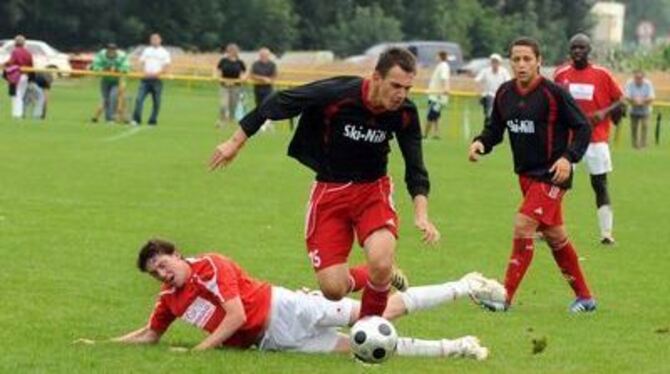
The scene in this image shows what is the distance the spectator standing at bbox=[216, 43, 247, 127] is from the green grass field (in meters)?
5.10

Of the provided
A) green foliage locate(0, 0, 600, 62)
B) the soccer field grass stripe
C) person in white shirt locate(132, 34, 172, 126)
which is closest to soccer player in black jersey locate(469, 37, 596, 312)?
the soccer field grass stripe

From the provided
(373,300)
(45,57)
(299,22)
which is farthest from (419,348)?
(299,22)

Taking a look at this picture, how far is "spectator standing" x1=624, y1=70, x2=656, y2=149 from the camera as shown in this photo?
3716 cm

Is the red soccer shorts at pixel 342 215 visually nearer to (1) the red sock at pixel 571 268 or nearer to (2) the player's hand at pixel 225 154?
(2) the player's hand at pixel 225 154

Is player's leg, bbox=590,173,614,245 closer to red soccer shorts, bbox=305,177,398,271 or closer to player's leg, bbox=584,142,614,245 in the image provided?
player's leg, bbox=584,142,614,245

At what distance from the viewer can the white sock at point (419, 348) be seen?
31.4 ft

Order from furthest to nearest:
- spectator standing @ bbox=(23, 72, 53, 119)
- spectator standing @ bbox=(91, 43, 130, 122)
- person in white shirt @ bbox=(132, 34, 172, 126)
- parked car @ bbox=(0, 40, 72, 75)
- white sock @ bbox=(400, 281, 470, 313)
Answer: parked car @ bbox=(0, 40, 72, 75) → spectator standing @ bbox=(23, 72, 53, 119) → spectator standing @ bbox=(91, 43, 130, 122) → person in white shirt @ bbox=(132, 34, 172, 126) → white sock @ bbox=(400, 281, 470, 313)

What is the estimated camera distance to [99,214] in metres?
18.1

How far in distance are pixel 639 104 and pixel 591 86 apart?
21.8 metres

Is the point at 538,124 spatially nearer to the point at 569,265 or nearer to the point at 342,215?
the point at 569,265

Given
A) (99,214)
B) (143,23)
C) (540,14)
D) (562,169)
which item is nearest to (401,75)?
(562,169)

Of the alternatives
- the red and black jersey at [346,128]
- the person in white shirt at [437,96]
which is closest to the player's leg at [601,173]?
the red and black jersey at [346,128]

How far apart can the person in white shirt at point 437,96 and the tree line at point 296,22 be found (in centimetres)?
3850

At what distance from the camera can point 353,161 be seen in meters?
9.72
